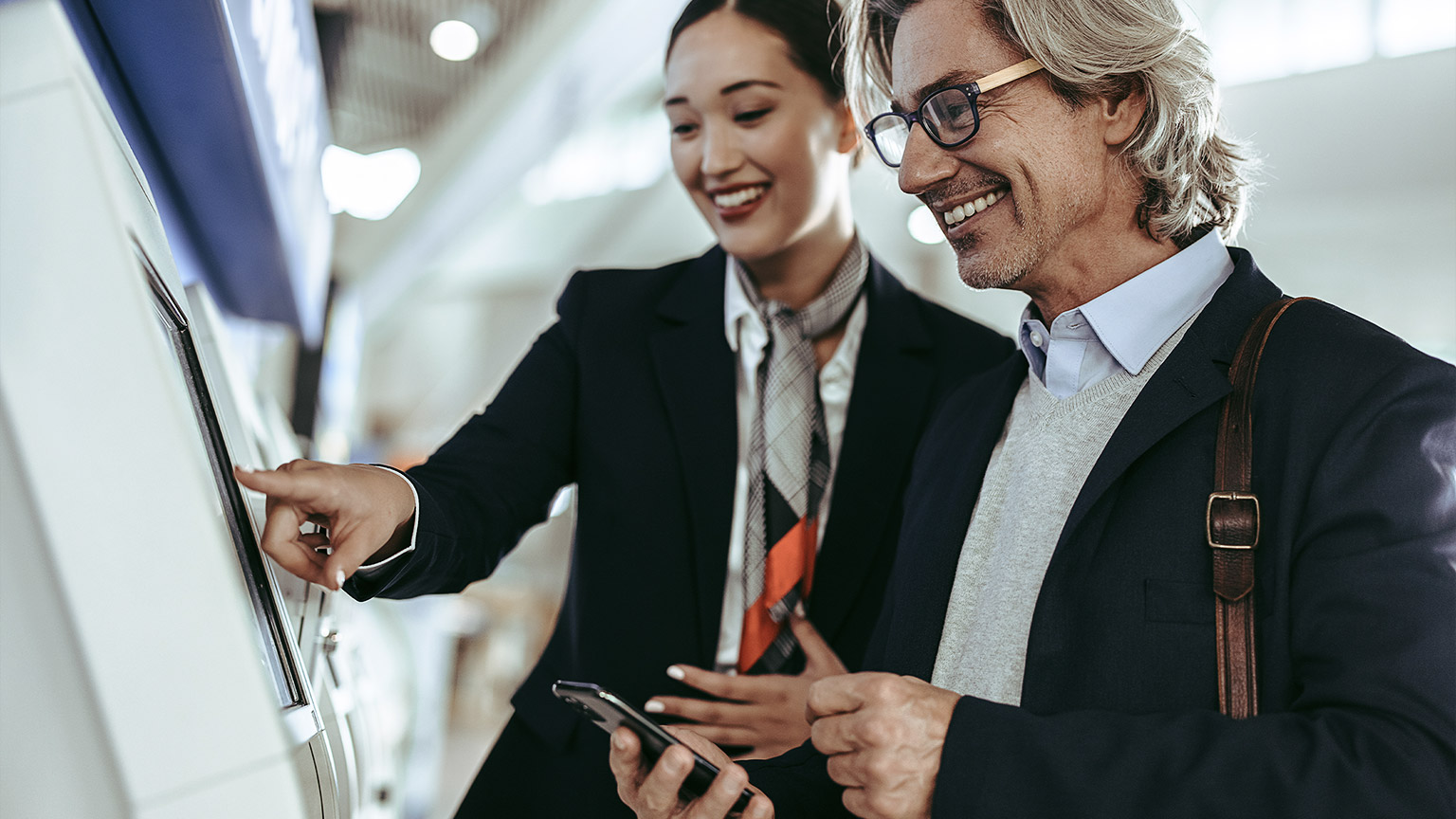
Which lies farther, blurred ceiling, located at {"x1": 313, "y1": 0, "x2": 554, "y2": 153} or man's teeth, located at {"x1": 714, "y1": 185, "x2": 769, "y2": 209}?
blurred ceiling, located at {"x1": 313, "y1": 0, "x2": 554, "y2": 153}

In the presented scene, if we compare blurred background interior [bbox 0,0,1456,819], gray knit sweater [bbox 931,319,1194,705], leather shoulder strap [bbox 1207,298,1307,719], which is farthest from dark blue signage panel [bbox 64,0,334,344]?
leather shoulder strap [bbox 1207,298,1307,719]

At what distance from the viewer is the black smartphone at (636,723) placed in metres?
1.01

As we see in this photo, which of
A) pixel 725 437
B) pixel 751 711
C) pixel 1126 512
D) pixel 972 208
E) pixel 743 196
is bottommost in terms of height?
pixel 751 711

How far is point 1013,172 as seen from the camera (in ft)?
4.09

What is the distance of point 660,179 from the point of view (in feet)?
28.6

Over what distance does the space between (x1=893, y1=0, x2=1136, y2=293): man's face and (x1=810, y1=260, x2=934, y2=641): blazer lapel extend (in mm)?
400

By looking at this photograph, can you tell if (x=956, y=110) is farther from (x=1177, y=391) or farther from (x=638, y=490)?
(x=638, y=490)

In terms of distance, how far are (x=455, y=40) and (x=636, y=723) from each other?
10.8 ft

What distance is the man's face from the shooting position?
1.25m

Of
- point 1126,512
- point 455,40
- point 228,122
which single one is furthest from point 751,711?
point 455,40

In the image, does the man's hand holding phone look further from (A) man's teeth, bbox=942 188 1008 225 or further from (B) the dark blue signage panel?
(B) the dark blue signage panel

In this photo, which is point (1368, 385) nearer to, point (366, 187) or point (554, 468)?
point (554, 468)

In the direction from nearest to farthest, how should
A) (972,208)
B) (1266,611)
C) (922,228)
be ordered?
1. (1266,611)
2. (972,208)
3. (922,228)

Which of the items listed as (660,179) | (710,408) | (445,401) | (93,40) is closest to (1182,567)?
(710,408)
